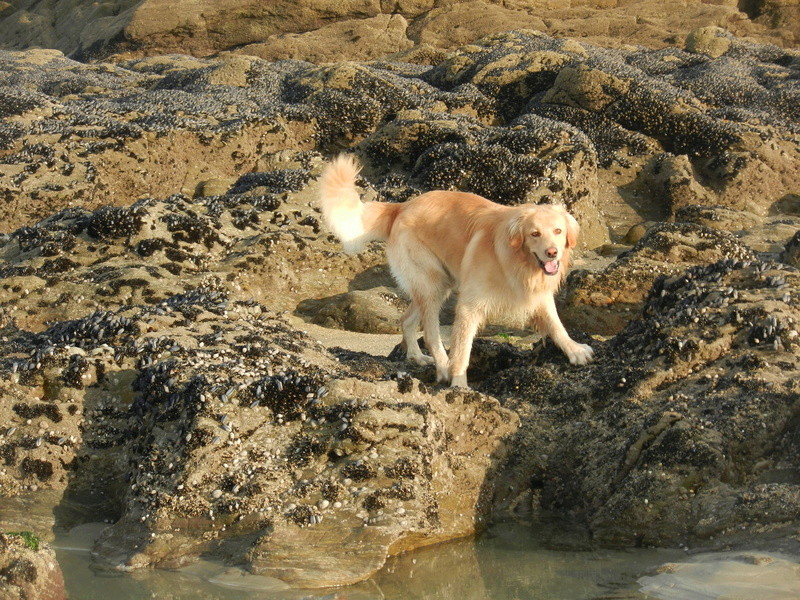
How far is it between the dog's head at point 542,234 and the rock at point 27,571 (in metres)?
4.91

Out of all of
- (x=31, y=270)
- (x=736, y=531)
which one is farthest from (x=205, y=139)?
(x=736, y=531)

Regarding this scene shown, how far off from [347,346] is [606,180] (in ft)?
37.0

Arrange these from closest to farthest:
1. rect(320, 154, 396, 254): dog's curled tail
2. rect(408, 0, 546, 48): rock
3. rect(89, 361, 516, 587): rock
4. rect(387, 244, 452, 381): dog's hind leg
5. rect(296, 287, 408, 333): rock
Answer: rect(89, 361, 516, 587): rock, rect(387, 244, 452, 381): dog's hind leg, rect(320, 154, 396, 254): dog's curled tail, rect(296, 287, 408, 333): rock, rect(408, 0, 546, 48): rock

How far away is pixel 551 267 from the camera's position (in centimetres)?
865

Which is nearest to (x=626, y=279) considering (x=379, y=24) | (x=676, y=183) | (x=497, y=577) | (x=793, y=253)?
(x=793, y=253)

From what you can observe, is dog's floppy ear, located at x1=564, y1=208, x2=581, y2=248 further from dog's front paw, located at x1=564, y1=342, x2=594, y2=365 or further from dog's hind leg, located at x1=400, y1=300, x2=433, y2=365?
dog's hind leg, located at x1=400, y1=300, x2=433, y2=365

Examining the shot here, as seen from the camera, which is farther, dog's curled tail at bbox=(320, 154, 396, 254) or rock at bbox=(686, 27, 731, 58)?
rock at bbox=(686, 27, 731, 58)

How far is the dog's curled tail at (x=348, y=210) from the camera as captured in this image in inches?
404

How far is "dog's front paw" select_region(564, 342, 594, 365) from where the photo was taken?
8.84 m

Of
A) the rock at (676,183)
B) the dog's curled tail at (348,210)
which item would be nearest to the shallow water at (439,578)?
the dog's curled tail at (348,210)

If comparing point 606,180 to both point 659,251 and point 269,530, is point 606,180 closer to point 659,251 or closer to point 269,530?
point 659,251

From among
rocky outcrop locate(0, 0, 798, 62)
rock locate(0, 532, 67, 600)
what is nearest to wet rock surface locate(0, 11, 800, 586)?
rock locate(0, 532, 67, 600)

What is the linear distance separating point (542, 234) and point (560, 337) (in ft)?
3.54

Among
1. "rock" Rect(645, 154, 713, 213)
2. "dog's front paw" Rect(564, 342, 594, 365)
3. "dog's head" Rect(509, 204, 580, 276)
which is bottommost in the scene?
"dog's front paw" Rect(564, 342, 594, 365)
